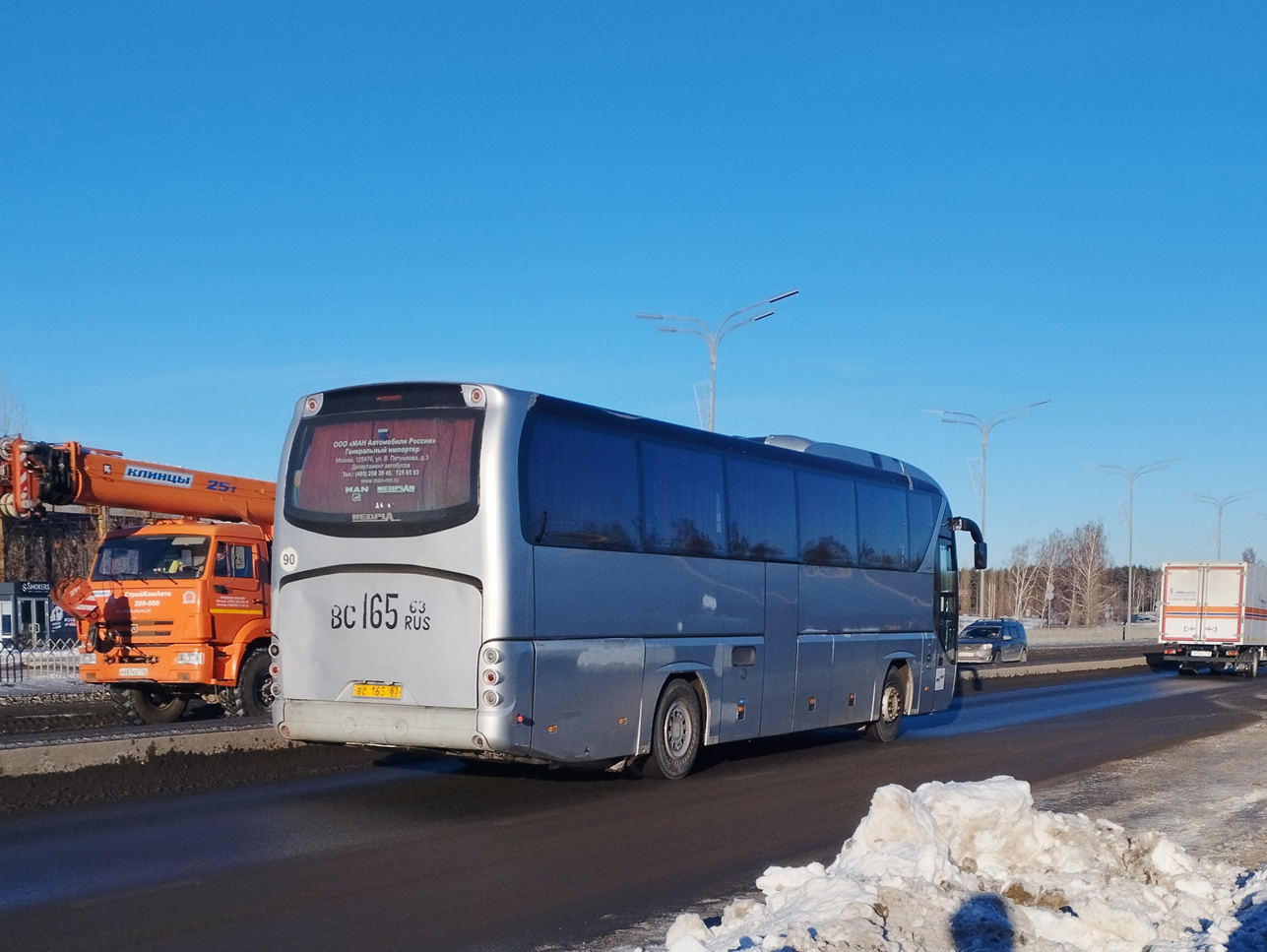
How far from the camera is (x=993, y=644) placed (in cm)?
4125

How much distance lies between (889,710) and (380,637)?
8892 mm

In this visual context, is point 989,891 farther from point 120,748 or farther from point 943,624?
point 943,624

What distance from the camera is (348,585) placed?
11680mm

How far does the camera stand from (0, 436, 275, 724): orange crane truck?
16734 mm

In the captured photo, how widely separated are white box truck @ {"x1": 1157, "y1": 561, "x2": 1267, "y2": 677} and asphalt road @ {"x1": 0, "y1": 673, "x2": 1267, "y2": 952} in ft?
77.2

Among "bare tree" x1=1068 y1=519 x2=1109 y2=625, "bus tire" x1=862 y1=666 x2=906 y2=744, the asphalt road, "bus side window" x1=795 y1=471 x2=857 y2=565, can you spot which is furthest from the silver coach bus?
"bare tree" x1=1068 y1=519 x2=1109 y2=625

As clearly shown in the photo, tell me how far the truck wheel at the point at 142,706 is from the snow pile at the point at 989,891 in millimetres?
12802

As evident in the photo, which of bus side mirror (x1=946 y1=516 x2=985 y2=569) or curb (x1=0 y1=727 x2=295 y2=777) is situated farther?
bus side mirror (x1=946 y1=516 x2=985 y2=569)

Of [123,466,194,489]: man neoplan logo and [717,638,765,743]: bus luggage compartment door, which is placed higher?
[123,466,194,489]: man neoplan logo

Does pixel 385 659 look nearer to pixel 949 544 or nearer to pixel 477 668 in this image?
pixel 477 668

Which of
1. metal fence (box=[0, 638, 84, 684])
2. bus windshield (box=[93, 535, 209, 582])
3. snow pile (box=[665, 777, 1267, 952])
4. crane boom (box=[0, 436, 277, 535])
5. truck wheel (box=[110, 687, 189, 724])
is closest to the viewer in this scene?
snow pile (box=[665, 777, 1267, 952])

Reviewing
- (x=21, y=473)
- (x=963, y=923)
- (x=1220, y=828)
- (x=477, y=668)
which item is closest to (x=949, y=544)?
(x=1220, y=828)

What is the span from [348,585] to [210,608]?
593cm

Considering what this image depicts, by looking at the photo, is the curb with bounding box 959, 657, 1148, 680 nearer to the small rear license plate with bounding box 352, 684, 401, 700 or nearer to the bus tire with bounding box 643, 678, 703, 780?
the bus tire with bounding box 643, 678, 703, 780
